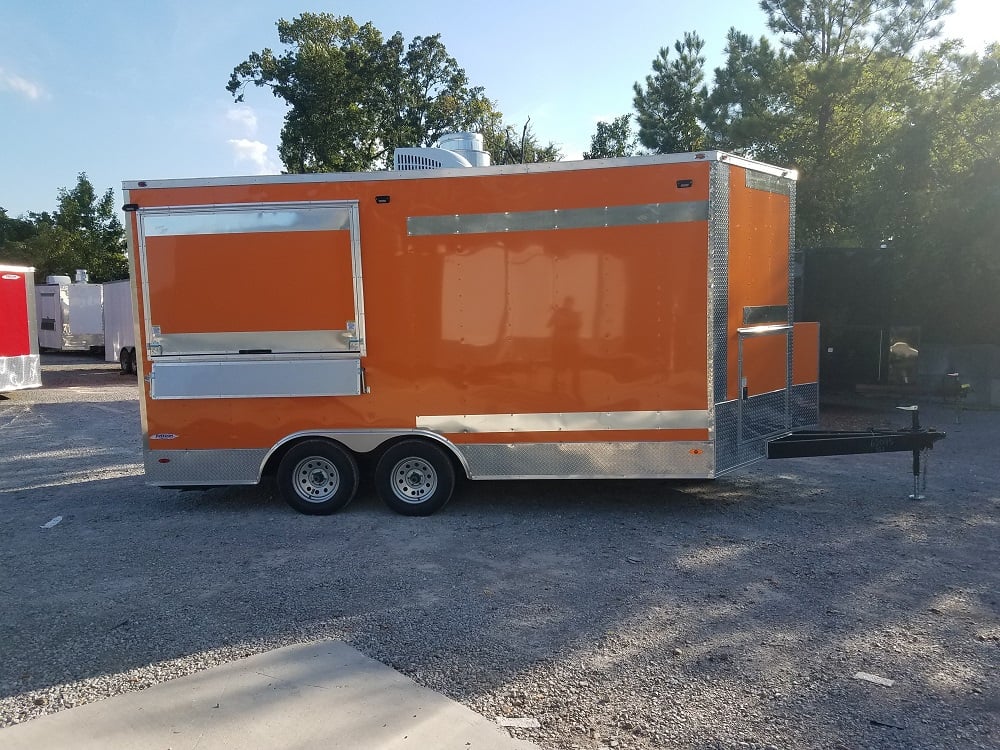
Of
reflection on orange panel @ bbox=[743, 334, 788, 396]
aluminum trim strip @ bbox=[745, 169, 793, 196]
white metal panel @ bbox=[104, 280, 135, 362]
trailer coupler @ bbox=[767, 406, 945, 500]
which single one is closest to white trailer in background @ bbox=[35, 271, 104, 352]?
white metal panel @ bbox=[104, 280, 135, 362]

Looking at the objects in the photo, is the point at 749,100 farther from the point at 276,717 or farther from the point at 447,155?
the point at 276,717

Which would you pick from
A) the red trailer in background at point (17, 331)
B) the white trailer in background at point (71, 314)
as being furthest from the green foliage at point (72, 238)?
the red trailer in background at point (17, 331)

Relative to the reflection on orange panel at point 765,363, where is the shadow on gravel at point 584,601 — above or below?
below

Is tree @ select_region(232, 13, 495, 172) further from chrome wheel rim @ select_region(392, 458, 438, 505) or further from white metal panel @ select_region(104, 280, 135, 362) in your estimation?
chrome wheel rim @ select_region(392, 458, 438, 505)

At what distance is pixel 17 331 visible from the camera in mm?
16062

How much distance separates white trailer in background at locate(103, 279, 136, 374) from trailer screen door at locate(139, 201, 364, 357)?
17.5m

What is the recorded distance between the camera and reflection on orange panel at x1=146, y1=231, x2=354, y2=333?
638 centimetres

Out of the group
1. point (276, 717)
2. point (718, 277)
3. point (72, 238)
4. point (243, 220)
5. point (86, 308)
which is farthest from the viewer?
point (72, 238)

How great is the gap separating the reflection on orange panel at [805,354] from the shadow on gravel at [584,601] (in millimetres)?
1148

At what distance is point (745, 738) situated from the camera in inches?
123

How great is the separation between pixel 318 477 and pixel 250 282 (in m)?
1.83

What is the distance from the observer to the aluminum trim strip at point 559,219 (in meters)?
6.06

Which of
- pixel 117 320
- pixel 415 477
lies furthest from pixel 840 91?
pixel 117 320

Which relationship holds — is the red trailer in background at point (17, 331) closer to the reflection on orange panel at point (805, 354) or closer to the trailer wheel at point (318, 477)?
the trailer wheel at point (318, 477)
